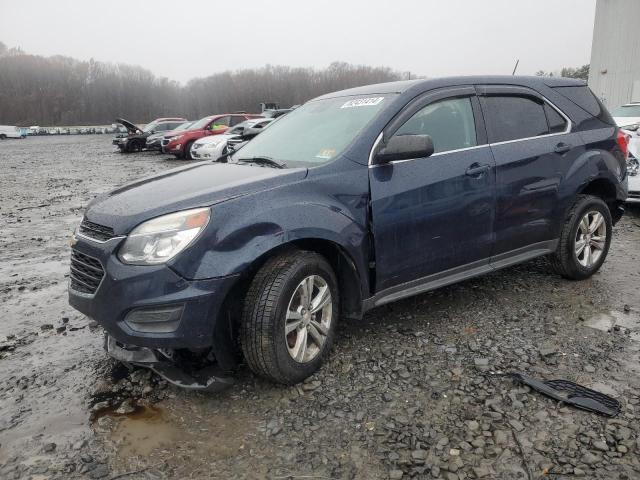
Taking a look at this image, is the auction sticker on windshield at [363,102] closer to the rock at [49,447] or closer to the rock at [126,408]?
the rock at [126,408]

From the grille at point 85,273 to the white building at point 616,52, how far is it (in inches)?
978

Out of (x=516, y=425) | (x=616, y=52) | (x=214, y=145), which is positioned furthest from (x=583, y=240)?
(x=616, y=52)

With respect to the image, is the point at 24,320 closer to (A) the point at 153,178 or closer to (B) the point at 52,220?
(A) the point at 153,178

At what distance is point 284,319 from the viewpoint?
276 centimetres

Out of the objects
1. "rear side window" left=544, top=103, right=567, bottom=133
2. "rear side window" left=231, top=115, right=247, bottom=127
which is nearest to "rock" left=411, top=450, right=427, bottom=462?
"rear side window" left=544, top=103, right=567, bottom=133

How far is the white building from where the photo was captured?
22562 millimetres

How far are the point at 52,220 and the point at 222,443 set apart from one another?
22.7 ft

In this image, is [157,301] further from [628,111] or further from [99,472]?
[628,111]

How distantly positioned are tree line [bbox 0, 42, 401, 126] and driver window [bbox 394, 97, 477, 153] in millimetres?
104344

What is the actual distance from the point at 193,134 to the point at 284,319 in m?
17.8

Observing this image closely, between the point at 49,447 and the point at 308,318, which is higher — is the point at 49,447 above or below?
below

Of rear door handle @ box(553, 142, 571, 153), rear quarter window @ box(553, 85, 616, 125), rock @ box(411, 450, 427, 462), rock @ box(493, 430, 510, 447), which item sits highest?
rear quarter window @ box(553, 85, 616, 125)

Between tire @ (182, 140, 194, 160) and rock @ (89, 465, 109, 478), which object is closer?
rock @ (89, 465, 109, 478)

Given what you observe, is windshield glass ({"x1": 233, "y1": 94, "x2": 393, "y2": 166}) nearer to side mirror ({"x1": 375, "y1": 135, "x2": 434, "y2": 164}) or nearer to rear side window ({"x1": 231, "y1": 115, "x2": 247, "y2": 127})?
side mirror ({"x1": 375, "y1": 135, "x2": 434, "y2": 164})
